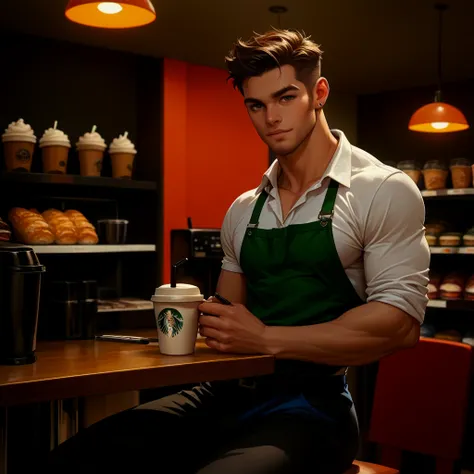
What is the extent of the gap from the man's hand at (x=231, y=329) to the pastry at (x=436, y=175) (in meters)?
4.40

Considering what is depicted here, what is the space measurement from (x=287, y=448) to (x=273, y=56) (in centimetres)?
87

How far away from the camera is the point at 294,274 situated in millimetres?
1735

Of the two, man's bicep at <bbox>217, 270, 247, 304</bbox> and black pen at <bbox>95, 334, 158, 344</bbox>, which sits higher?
man's bicep at <bbox>217, 270, 247, 304</bbox>

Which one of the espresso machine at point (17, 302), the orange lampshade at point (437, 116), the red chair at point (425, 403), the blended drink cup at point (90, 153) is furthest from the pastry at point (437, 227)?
the espresso machine at point (17, 302)

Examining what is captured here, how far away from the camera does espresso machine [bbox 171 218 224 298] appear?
464cm

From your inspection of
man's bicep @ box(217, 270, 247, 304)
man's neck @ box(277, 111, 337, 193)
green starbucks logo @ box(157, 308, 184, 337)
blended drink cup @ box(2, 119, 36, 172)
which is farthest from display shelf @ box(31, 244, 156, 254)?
green starbucks logo @ box(157, 308, 184, 337)

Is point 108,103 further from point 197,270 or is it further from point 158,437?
point 158,437

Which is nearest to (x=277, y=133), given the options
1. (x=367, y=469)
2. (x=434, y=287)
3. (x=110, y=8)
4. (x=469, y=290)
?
(x=367, y=469)

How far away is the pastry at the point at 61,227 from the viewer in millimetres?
4352

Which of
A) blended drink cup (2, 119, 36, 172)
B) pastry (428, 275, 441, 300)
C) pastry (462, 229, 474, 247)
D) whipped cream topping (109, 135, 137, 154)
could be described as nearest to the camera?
blended drink cup (2, 119, 36, 172)

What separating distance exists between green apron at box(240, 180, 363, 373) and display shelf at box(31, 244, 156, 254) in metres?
2.61

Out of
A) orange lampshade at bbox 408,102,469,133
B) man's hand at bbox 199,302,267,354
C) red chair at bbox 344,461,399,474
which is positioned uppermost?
orange lampshade at bbox 408,102,469,133

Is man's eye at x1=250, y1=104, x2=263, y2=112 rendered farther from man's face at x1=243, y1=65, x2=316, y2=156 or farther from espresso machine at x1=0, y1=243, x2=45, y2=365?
espresso machine at x1=0, y1=243, x2=45, y2=365

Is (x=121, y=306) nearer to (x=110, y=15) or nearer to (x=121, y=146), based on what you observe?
(x=121, y=146)
